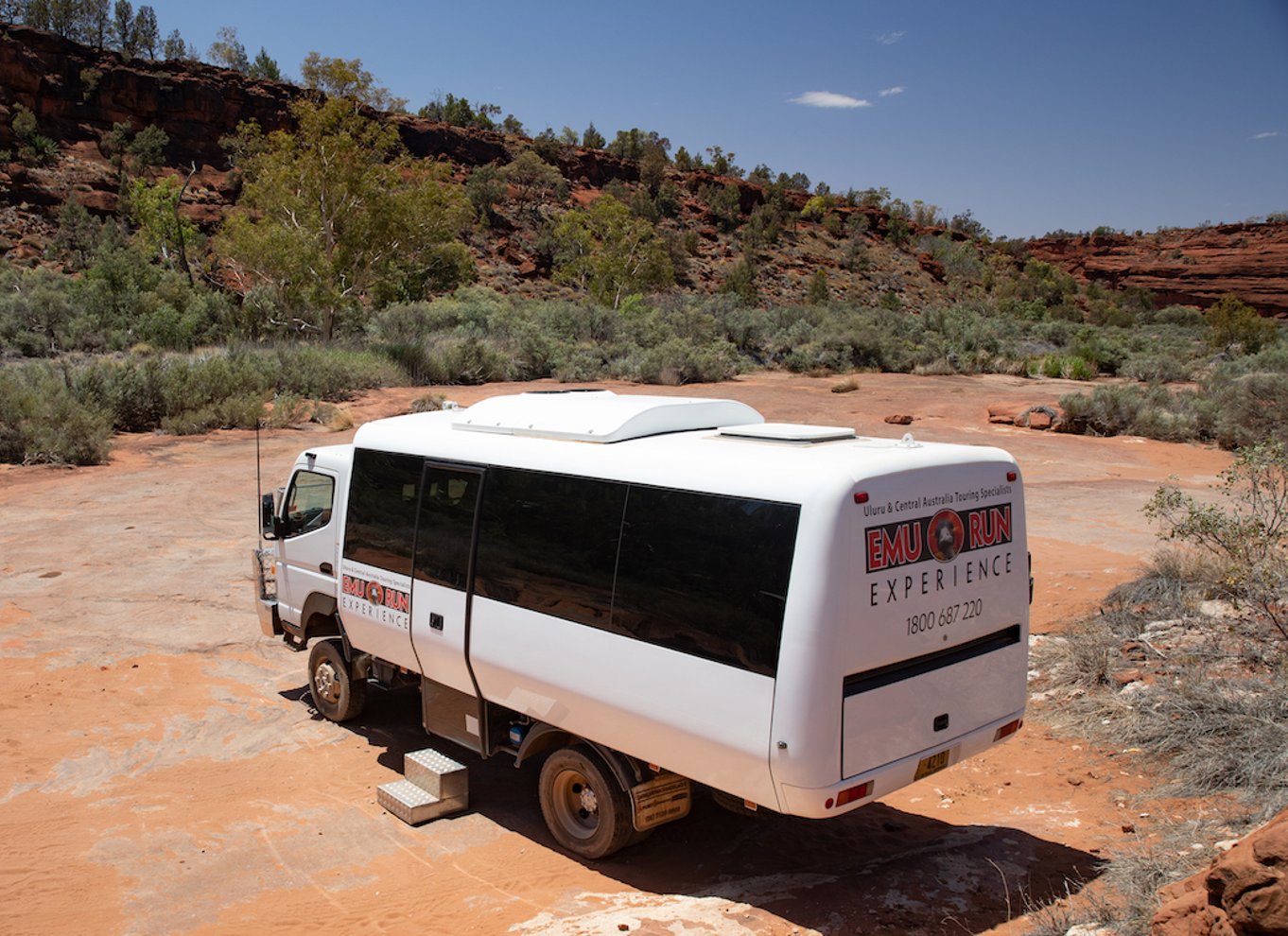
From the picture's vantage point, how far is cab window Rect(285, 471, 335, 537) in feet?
26.6

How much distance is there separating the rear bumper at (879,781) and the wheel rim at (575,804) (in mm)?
1544

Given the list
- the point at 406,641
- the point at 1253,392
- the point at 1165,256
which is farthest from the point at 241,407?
the point at 1165,256

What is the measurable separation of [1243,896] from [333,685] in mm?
6667

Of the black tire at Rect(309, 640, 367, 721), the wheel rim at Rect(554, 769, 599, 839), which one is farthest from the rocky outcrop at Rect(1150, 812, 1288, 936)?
the black tire at Rect(309, 640, 367, 721)

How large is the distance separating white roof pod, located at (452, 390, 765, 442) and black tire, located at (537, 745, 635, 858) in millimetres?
1863

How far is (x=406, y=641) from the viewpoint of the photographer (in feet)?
22.8

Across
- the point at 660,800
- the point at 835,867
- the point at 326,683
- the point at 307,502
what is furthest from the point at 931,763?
the point at 307,502

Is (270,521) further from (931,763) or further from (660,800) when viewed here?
(931,763)

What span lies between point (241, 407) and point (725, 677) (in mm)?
20722

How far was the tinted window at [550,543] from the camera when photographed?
557 centimetres

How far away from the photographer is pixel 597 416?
616cm

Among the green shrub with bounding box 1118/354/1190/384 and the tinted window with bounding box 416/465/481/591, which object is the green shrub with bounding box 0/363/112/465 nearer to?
the tinted window with bounding box 416/465/481/591

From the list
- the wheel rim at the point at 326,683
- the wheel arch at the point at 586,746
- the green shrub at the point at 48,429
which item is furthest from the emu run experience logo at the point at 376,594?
the green shrub at the point at 48,429

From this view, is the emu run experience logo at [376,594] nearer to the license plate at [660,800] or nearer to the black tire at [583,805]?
the black tire at [583,805]
